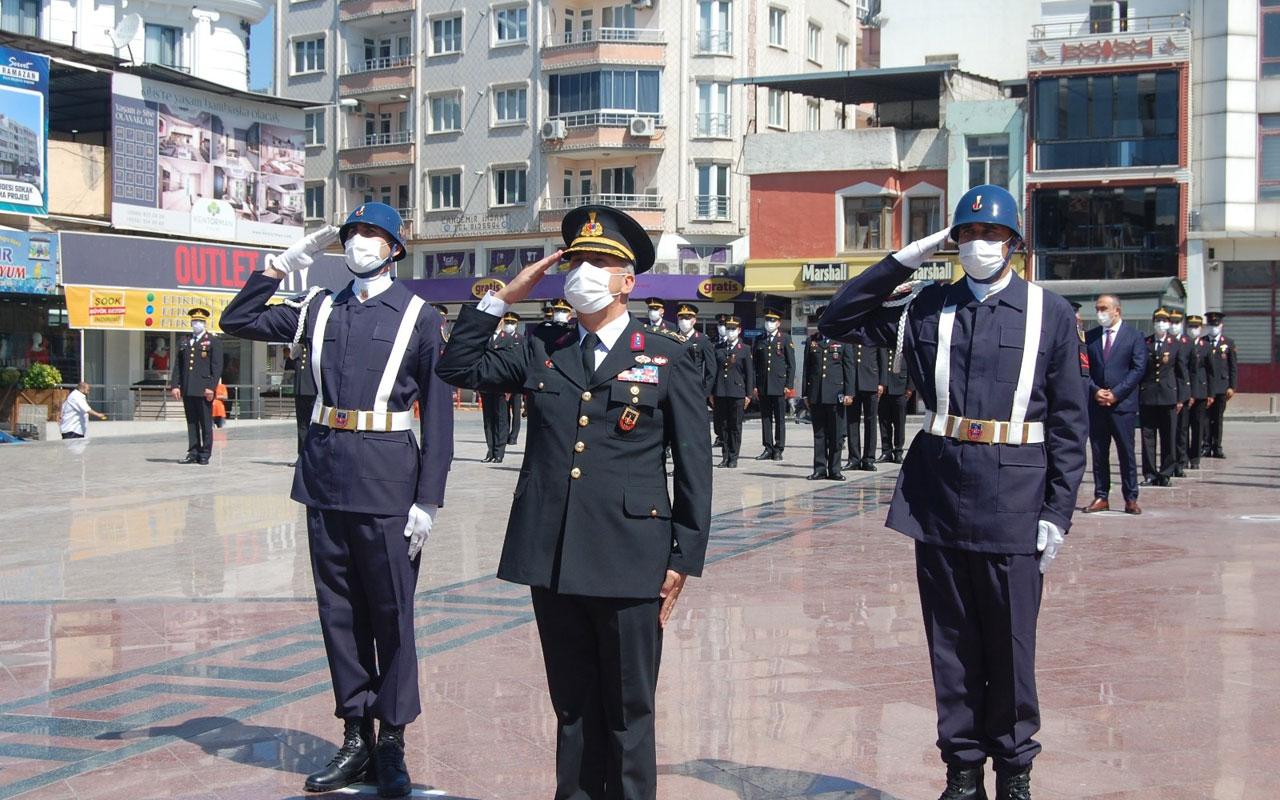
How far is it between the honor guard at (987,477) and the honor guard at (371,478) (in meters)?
1.76

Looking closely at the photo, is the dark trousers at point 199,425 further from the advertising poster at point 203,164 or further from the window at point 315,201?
the window at point 315,201

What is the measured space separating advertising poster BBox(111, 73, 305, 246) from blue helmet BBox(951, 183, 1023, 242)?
3034 centimetres

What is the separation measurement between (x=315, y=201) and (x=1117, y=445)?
47701 mm

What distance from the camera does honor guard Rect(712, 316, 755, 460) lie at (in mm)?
19297

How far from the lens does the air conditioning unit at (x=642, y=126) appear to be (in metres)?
48.7

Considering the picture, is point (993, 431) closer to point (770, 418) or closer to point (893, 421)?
point (893, 421)

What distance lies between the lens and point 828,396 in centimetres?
1689

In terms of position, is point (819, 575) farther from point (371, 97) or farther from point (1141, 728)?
point (371, 97)

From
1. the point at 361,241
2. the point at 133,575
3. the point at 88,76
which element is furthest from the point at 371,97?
the point at 361,241

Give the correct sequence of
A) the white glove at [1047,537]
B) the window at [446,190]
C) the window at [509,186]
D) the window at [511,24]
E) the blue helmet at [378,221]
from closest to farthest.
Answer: the white glove at [1047,537]
the blue helmet at [378,221]
the window at [509,186]
the window at [511,24]
the window at [446,190]

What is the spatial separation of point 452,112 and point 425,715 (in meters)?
49.0

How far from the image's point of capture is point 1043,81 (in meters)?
38.6

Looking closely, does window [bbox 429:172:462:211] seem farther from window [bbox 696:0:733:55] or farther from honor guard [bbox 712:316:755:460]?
honor guard [bbox 712:316:755:460]

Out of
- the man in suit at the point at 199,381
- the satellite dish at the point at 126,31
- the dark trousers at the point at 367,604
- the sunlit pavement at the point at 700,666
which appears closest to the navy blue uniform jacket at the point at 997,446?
the sunlit pavement at the point at 700,666
